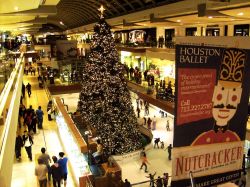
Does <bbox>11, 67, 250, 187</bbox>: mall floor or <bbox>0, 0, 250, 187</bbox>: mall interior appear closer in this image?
<bbox>0, 0, 250, 187</bbox>: mall interior

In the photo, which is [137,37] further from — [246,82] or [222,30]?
[246,82]

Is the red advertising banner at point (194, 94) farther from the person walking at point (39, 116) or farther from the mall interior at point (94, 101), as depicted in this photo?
the person walking at point (39, 116)

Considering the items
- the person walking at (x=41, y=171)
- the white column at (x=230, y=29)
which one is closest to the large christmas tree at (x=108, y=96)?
the person walking at (x=41, y=171)

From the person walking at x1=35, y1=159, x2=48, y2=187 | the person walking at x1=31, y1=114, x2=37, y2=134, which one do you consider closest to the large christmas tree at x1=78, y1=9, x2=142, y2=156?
the person walking at x1=31, y1=114, x2=37, y2=134

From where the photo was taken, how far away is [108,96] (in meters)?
15.8

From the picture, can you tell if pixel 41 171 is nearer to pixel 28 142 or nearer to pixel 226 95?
pixel 28 142

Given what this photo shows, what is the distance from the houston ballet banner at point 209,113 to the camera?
12.2 feet

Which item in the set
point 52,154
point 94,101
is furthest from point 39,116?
point 52,154

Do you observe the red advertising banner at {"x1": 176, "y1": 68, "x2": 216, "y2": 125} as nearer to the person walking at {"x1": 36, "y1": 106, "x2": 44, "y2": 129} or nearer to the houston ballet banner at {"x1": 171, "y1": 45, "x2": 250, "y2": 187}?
the houston ballet banner at {"x1": 171, "y1": 45, "x2": 250, "y2": 187}

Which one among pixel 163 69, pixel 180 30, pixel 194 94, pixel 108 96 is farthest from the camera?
pixel 180 30

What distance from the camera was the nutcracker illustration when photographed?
12.9 feet

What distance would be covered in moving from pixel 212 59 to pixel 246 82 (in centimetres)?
61

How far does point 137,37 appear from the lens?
123ft

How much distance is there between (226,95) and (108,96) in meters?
12.0
